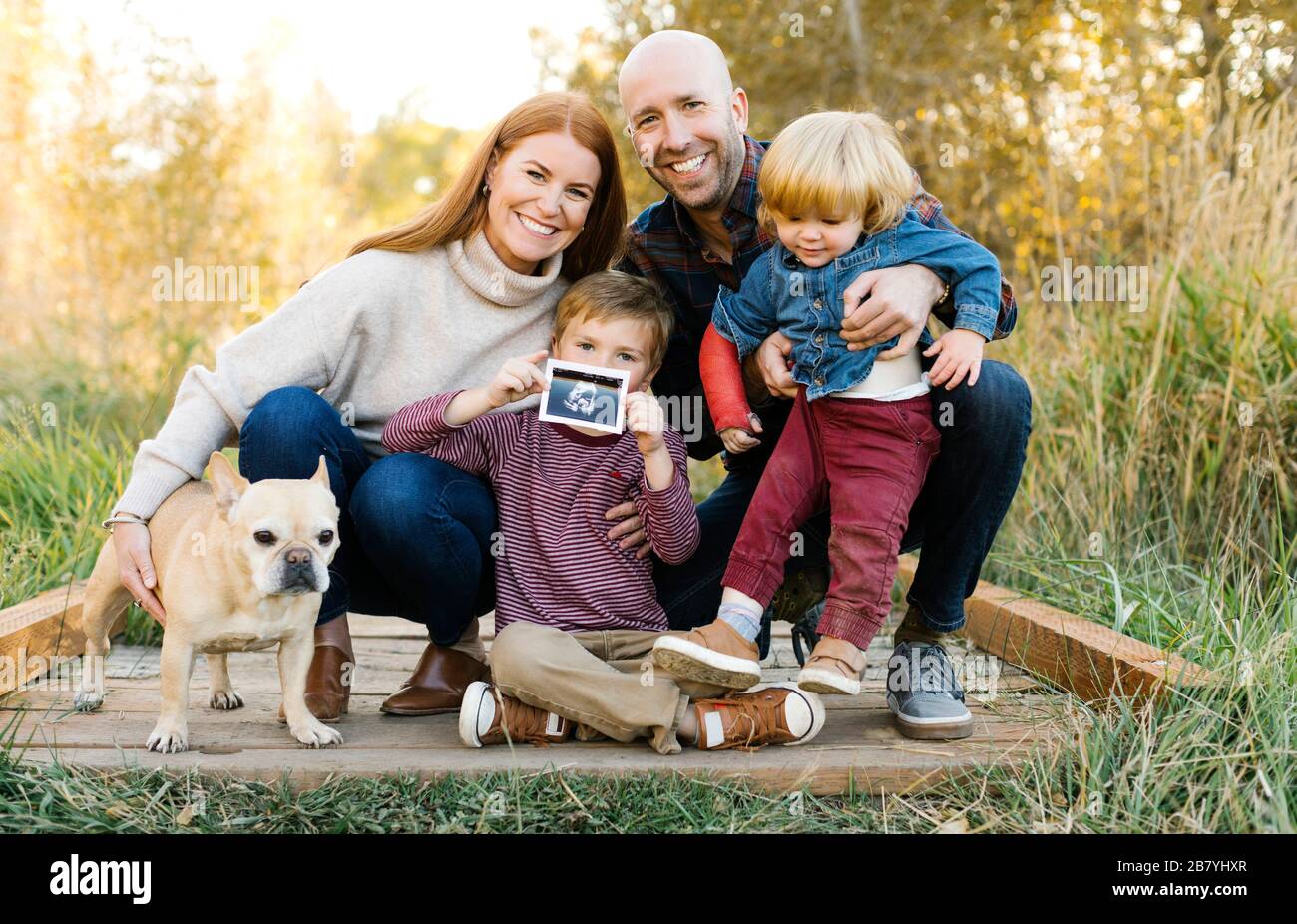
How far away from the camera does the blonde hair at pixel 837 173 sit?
2580 mm

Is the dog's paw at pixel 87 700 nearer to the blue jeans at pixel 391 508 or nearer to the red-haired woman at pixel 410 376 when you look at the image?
the red-haired woman at pixel 410 376

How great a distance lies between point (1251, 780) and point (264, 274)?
834 centimetres

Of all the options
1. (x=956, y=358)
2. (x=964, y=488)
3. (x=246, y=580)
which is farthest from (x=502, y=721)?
(x=956, y=358)

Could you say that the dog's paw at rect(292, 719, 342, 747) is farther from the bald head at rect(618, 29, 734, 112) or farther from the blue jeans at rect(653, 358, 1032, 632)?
the bald head at rect(618, 29, 734, 112)

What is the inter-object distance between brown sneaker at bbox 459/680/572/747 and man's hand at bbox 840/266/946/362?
1.18 m

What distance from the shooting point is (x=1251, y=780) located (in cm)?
214

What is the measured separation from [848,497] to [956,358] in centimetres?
43

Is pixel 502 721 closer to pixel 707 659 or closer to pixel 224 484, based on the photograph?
pixel 707 659

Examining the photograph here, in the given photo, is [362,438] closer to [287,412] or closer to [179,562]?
[287,412]

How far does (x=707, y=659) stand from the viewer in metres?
2.43

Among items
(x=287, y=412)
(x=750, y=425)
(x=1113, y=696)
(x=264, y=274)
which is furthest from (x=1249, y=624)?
(x=264, y=274)

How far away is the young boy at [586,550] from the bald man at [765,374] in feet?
0.50

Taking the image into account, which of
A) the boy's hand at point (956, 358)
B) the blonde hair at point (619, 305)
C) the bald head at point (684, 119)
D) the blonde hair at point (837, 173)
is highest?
the bald head at point (684, 119)

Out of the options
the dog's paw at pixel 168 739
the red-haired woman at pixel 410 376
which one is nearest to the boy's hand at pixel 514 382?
the red-haired woman at pixel 410 376
